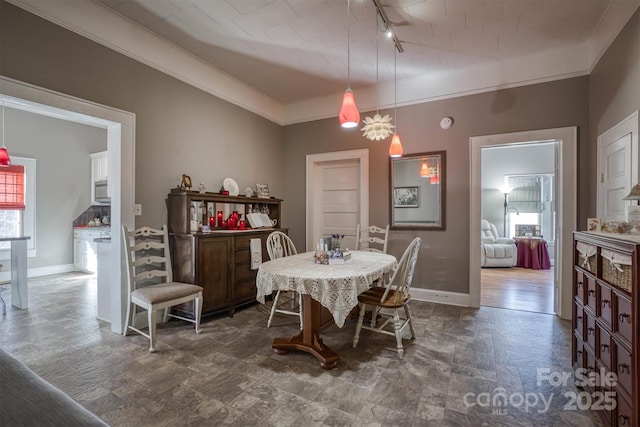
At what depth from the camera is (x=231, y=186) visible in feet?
13.4

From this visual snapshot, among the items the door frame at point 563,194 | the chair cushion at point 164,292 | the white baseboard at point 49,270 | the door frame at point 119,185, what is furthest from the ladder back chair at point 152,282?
the white baseboard at point 49,270

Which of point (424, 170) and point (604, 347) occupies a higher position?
→ point (424, 170)

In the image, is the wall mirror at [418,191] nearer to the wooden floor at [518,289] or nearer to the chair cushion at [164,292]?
the wooden floor at [518,289]

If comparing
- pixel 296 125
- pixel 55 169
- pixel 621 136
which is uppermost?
pixel 296 125

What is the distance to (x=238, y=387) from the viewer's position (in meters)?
2.03

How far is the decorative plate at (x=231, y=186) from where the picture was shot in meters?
4.01

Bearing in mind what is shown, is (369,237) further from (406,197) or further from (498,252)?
(498,252)

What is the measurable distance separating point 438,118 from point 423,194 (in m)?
1.02

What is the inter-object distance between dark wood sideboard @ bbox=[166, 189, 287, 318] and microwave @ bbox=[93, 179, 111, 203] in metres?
3.35

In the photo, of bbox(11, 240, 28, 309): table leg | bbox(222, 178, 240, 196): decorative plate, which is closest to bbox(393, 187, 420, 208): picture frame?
bbox(222, 178, 240, 196): decorative plate

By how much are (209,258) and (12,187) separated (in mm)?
4684

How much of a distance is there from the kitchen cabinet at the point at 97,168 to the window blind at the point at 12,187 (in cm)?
104

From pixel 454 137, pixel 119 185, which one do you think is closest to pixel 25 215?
pixel 119 185

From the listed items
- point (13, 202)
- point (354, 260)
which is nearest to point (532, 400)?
point (354, 260)
